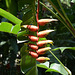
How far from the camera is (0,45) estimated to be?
5.82 ft

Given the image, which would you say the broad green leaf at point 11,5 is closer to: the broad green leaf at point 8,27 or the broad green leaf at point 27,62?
the broad green leaf at point 8,27

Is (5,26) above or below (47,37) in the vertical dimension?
above

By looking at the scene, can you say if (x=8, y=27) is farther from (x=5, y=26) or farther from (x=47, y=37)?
(x=47, y=37)

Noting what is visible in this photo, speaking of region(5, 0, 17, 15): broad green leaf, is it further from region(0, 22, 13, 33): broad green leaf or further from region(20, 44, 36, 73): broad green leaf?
region(20, 44, 36, 73): broad green leaf

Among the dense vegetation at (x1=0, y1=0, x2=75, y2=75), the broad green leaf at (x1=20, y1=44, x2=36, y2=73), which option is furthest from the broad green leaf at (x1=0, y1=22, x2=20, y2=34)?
the broad green leaf at (x1=20, y1=44, x2=36, y2=73)

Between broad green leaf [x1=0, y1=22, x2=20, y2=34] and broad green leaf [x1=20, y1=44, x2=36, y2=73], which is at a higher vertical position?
broad green leaf [x1=0, y1=22, x2=20, y2=34]

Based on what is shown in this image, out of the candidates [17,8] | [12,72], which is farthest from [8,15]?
[12,72]

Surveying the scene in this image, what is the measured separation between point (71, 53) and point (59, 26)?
407mm

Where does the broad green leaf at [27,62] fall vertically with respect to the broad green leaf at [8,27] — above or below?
below

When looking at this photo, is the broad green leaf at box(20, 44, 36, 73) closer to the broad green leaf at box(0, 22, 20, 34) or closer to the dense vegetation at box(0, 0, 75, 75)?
the dense vegetation at box(0, 0, 75, 75)

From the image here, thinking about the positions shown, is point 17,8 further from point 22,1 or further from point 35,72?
point 35,72

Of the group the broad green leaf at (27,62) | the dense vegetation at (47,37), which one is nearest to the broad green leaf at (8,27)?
the dense vegetation at (47,37)

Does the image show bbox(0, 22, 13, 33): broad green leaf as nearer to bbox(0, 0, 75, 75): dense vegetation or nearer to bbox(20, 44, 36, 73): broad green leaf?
bbox(0, 0, 75, 75): dense vegetation

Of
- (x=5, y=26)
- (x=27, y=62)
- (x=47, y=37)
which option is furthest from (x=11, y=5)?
(x=47, y=37)
